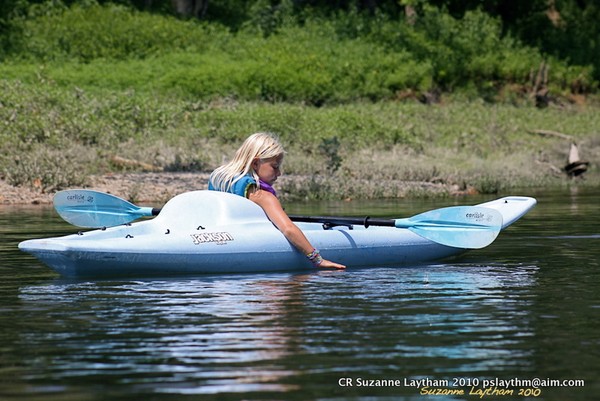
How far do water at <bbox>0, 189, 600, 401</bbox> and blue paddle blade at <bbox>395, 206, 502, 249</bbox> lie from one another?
229 millimetres

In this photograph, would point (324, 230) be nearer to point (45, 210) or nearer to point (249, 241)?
point (249, 241)

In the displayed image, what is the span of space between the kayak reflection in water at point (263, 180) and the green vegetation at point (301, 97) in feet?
34.9

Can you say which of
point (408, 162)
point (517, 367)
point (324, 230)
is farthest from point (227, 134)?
point (517, 367)

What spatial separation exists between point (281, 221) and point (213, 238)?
618mm

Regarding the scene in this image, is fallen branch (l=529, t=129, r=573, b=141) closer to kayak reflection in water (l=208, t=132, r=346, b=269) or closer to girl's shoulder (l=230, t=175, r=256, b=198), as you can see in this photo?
kayak reflection in water (l=208, t=132, r=346, b=269)

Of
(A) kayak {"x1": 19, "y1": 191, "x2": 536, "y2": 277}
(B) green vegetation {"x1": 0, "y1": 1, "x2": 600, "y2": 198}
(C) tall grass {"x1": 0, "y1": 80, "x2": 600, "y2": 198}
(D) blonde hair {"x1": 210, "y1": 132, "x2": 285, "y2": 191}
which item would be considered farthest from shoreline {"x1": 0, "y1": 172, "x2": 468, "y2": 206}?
(D) blonde hair {"x1": 210, "y1": 132, "x2": 285, "y2": 191}

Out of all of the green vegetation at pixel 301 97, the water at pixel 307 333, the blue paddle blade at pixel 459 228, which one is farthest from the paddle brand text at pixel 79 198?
the green vegetation at pixel 301 97

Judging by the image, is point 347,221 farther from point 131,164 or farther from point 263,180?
point 131,164

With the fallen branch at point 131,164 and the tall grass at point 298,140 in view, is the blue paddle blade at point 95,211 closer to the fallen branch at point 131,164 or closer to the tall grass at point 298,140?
the tall grass at point 298,140

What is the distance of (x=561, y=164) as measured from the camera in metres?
29.8

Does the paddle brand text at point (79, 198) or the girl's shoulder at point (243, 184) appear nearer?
the girl's shoulder at point (243, 184)

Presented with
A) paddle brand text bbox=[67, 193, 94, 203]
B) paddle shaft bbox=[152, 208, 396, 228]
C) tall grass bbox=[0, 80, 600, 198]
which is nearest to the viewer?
paddle shaft bbox=[152, 208, 396, 228]

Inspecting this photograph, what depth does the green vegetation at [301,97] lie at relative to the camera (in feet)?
81.7

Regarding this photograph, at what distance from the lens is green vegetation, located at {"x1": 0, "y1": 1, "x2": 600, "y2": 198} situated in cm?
2491
